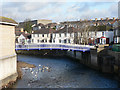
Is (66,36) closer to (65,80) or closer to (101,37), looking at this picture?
(101,37)

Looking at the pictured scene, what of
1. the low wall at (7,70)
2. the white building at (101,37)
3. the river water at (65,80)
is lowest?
the river water at (65,80)

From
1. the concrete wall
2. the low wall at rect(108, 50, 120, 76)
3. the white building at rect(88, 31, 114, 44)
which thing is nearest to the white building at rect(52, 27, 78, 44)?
the white building at rect(88, 31, 114, 44)

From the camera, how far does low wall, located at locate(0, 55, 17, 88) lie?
79.9 feet

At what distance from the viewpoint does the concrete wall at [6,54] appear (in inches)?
969

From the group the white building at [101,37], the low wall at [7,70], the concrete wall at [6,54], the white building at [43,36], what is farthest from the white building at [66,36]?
the low wall at [7,70]

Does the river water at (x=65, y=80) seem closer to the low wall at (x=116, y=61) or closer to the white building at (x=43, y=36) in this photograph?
the low wall at (x=116, y=61)

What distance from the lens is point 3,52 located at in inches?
992

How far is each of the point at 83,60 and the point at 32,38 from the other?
117 feet

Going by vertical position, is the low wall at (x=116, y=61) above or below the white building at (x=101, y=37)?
below

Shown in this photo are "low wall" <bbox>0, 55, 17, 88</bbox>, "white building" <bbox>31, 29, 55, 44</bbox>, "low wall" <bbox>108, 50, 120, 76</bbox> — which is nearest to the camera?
"low wall" <bbox>0, 55, 17, 88</bbox>

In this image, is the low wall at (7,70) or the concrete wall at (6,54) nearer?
the low wall at (7,70)

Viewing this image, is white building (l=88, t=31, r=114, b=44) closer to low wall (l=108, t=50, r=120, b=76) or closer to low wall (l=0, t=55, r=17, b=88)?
low wall (l=108, t=50, r=120, b=76)

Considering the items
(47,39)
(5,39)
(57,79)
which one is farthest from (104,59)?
(47,39)

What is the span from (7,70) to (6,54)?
2.56 metres
